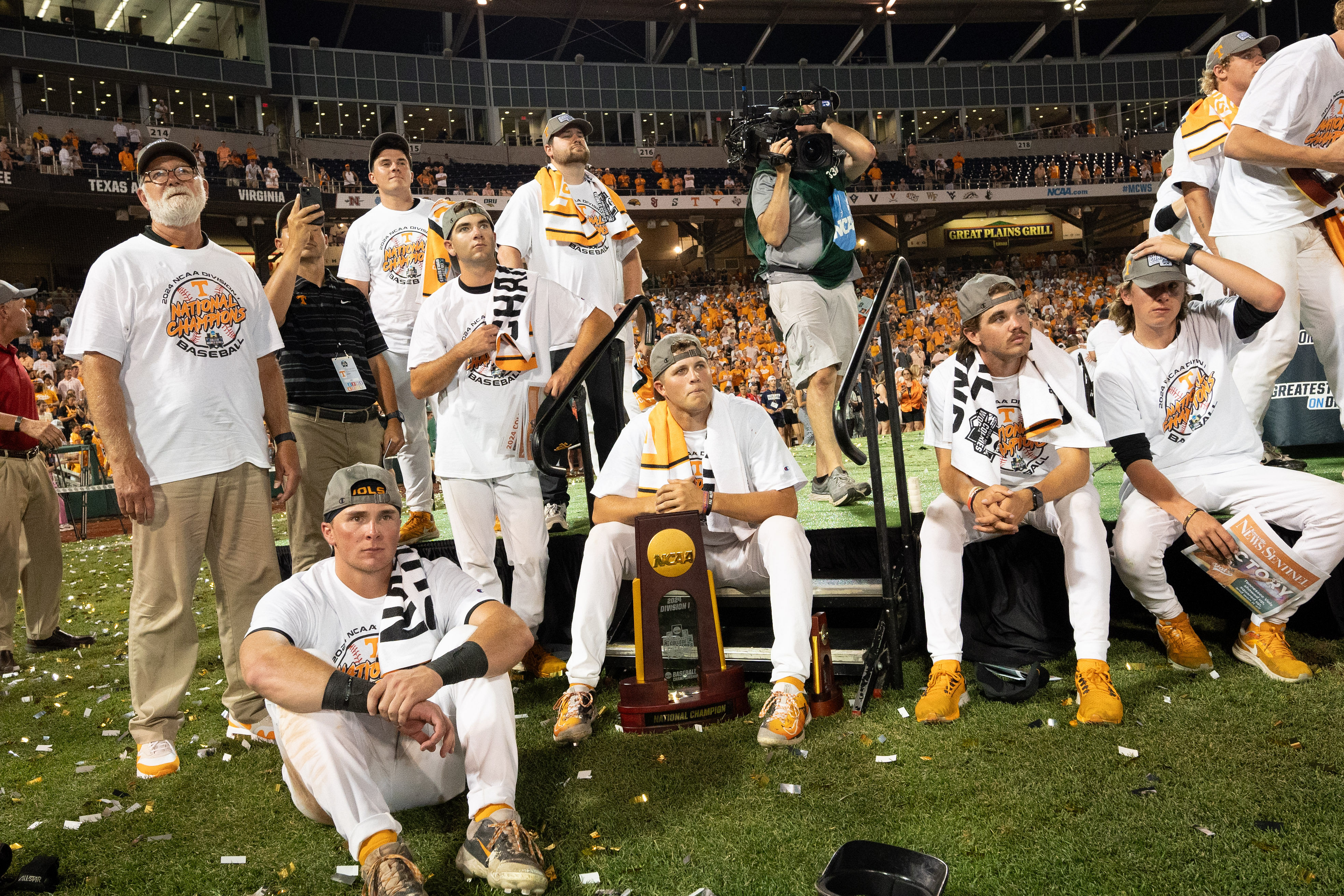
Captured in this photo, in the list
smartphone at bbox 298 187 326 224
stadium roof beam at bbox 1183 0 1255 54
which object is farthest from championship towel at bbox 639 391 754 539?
stadium roof beam at bbox 1183 0 1255 54

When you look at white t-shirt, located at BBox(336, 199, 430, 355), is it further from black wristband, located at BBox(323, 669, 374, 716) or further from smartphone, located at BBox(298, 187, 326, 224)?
black wristband, located at BBox(323, 669, 374, 716)

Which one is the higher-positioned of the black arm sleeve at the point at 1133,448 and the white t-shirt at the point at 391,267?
the white t-shirt at the point at 391,267

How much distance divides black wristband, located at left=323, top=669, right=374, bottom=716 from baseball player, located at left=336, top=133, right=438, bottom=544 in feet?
8.25

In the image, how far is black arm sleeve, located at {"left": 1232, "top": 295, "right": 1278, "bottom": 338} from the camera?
3596 millimetres

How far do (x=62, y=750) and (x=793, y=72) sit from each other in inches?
1356

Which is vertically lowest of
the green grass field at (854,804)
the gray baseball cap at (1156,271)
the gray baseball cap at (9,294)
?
the green grass field at (854,804)

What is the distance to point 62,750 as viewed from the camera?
11.8ft

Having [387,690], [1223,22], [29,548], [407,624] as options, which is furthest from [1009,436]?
[1223,22]

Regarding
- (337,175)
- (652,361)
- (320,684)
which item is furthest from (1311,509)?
(337,175)

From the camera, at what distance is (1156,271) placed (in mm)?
3572

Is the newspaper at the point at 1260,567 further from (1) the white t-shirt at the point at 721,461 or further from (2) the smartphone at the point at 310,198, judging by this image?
(2) the smartphone at the point at 310,198

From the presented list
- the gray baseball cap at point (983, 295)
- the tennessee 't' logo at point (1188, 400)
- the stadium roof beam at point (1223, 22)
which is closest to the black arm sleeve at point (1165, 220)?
the tennessee 't' logo at point (1188, 400)

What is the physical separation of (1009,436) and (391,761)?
246 centimetres

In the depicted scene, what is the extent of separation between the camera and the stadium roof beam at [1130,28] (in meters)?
32.4
